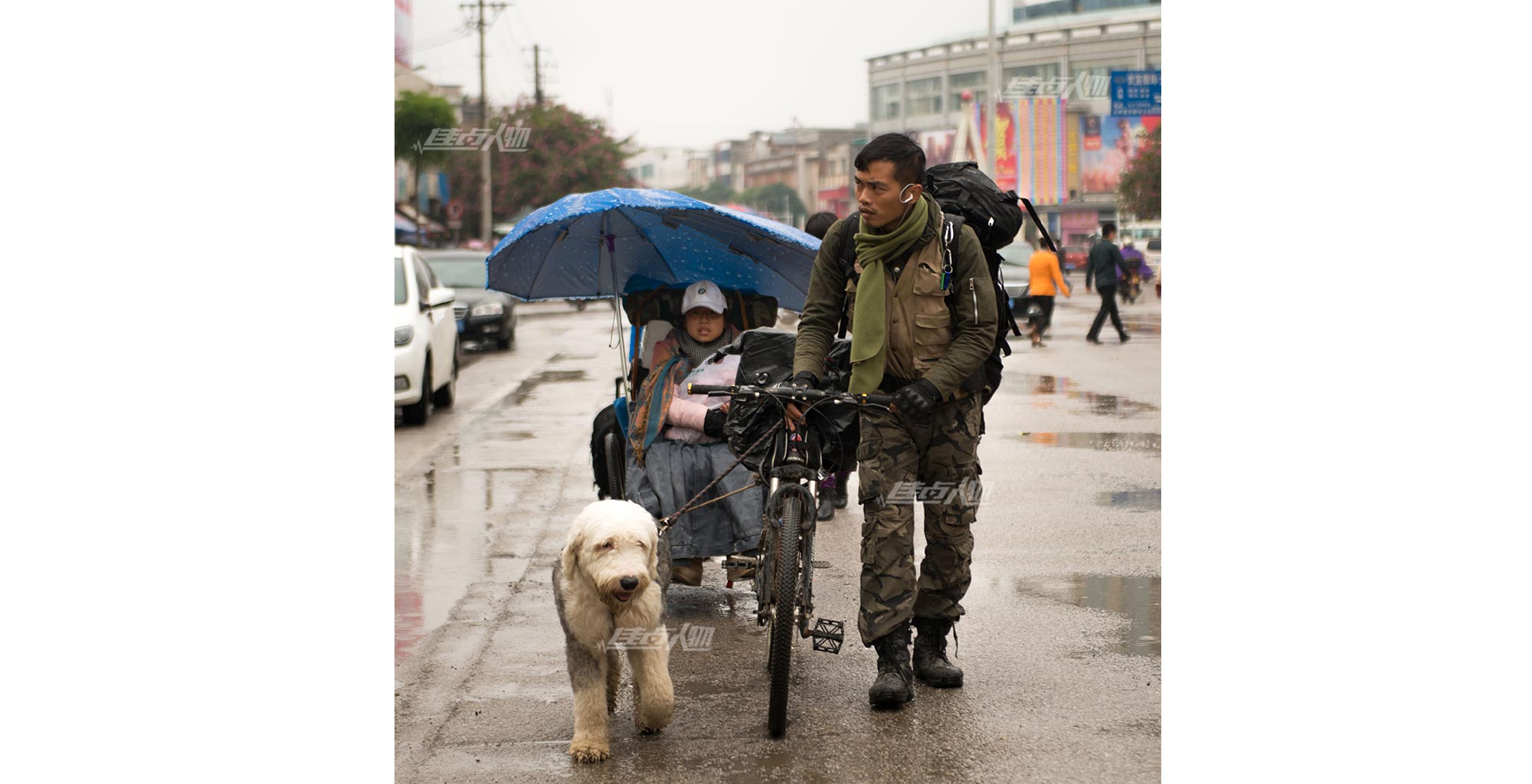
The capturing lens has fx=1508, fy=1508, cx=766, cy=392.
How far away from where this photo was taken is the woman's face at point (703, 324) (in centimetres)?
685

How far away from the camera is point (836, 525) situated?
29.1ft

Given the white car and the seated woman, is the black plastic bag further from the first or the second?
the white car

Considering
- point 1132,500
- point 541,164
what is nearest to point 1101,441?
point 1132,500

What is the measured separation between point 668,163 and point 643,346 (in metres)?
150

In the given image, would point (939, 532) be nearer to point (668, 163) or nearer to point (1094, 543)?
point (1094, 543)

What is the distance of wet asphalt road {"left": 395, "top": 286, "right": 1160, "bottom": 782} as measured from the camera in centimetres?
473

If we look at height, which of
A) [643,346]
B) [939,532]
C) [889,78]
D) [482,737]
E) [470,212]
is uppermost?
[889,78]

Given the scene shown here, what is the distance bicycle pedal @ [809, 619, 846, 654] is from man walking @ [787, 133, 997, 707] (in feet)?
0.36

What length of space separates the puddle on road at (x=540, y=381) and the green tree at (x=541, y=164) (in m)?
40.6

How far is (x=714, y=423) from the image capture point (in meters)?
6.61

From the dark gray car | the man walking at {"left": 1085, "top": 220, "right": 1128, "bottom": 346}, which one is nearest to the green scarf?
the dark gray car

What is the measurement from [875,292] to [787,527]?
0.88 meters

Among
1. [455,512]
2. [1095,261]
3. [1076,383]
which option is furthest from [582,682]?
[1095,261]
